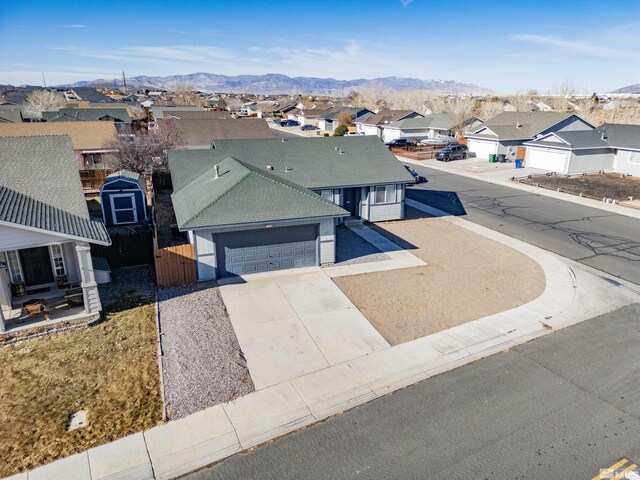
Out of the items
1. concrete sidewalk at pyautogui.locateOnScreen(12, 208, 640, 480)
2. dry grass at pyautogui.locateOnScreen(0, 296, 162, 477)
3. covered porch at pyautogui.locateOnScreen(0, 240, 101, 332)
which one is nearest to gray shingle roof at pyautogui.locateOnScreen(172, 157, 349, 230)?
covered porch at pyautogui.locateOnScreen(0, 240, 101, 332)

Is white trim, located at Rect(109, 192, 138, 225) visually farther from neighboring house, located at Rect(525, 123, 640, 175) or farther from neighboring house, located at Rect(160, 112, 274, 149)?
neighboring house, located at Rect(525, 123, 640, 175)

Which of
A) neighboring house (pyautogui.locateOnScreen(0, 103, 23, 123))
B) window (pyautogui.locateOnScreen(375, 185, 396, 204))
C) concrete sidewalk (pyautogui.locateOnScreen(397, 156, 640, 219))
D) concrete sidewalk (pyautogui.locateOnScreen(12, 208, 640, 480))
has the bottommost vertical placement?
concrete sidewalk (pyautogui.locateOnScreen(12, 208, 640, 480))

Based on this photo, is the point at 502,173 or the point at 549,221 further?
the point at 502,173

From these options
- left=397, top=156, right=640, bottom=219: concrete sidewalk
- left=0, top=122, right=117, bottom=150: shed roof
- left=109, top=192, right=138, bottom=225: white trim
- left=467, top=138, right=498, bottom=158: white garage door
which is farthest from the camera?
left=467, top=138, right=498, bottom=158: white garage door

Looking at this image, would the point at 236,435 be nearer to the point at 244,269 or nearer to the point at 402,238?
the point at 244,269

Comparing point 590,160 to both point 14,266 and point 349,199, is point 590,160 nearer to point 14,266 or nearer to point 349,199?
point 349,199

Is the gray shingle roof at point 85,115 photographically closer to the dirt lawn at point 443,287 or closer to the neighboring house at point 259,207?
the neighboring house at point 259,207

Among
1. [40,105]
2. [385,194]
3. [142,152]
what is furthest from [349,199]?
[40,105]
